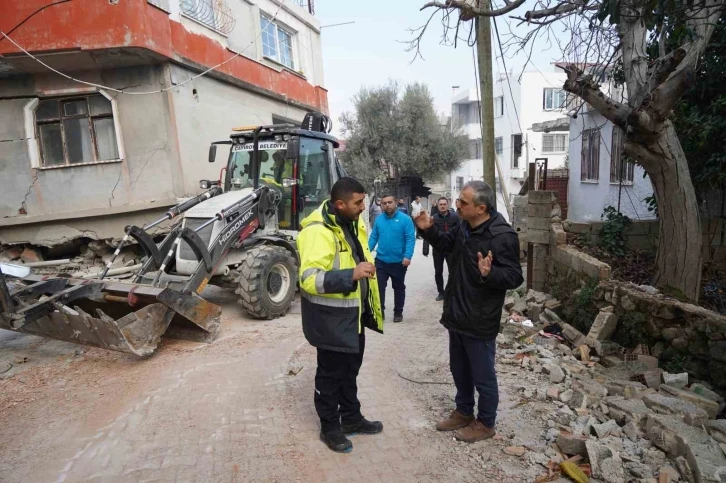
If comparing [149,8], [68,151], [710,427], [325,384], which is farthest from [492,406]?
[68,151]

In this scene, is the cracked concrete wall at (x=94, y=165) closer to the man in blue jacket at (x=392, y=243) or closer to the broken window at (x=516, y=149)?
the man in blue jacket at (x=392, y=243)

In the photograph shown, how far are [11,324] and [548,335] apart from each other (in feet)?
18.7

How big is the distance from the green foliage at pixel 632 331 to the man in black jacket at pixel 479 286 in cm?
275

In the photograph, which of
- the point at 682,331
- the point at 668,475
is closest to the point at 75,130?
the point at 682,331

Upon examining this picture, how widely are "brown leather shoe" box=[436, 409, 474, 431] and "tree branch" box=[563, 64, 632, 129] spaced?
419 cm

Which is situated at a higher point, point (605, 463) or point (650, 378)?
point (605, 463)

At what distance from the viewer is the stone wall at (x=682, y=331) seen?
4363 millimetres

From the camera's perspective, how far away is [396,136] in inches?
992

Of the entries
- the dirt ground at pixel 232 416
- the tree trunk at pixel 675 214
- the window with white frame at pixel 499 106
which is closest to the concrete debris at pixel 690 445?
the dirt ground at pixel 232 416

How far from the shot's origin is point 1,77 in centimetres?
920

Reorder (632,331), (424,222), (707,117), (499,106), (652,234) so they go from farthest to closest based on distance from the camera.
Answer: (499,106)
(652,234)
(707,117)
(632,331)
(424,222)

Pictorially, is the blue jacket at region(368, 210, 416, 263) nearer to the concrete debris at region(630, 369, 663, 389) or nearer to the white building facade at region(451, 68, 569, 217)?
the concrete debris at region(630, 369, 663, 389)

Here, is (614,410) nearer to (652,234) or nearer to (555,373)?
(555,373)

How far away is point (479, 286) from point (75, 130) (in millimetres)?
9538
